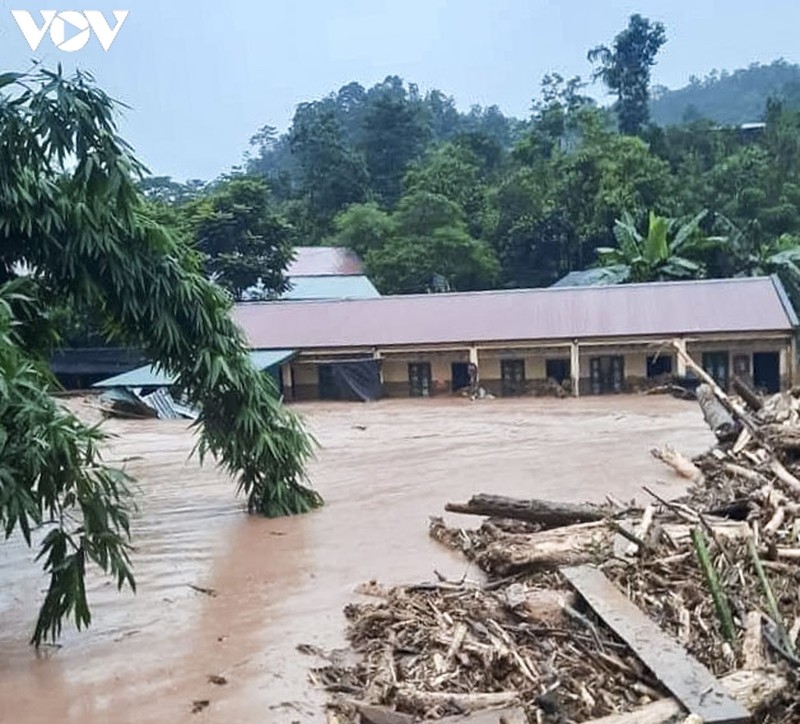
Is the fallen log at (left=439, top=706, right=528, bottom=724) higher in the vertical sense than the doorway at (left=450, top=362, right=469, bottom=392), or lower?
lower

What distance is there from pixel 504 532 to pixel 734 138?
117 feet

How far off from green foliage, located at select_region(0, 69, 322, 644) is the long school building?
49.4ft

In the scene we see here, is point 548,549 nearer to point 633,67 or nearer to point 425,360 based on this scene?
point 425,360

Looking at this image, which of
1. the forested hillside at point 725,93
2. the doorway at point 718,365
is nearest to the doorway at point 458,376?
the doorway at point 718,365

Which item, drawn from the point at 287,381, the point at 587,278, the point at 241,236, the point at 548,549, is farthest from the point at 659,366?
the point at 548,549

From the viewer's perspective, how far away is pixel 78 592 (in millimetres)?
6961

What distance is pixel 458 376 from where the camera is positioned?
28.5 m

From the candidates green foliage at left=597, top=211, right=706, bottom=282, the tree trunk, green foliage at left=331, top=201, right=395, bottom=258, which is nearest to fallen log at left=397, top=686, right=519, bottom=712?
the tree trunk

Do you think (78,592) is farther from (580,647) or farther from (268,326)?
(268,326)

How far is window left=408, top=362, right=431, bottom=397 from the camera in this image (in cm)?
2855

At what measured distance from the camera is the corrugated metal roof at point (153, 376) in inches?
993

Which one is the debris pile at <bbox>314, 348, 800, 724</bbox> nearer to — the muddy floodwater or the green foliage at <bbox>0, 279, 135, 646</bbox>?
the muddy floodwater

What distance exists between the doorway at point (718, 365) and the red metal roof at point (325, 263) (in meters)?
16.3

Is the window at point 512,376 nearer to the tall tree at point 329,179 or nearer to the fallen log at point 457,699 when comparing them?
the tall tree at point 329,179
